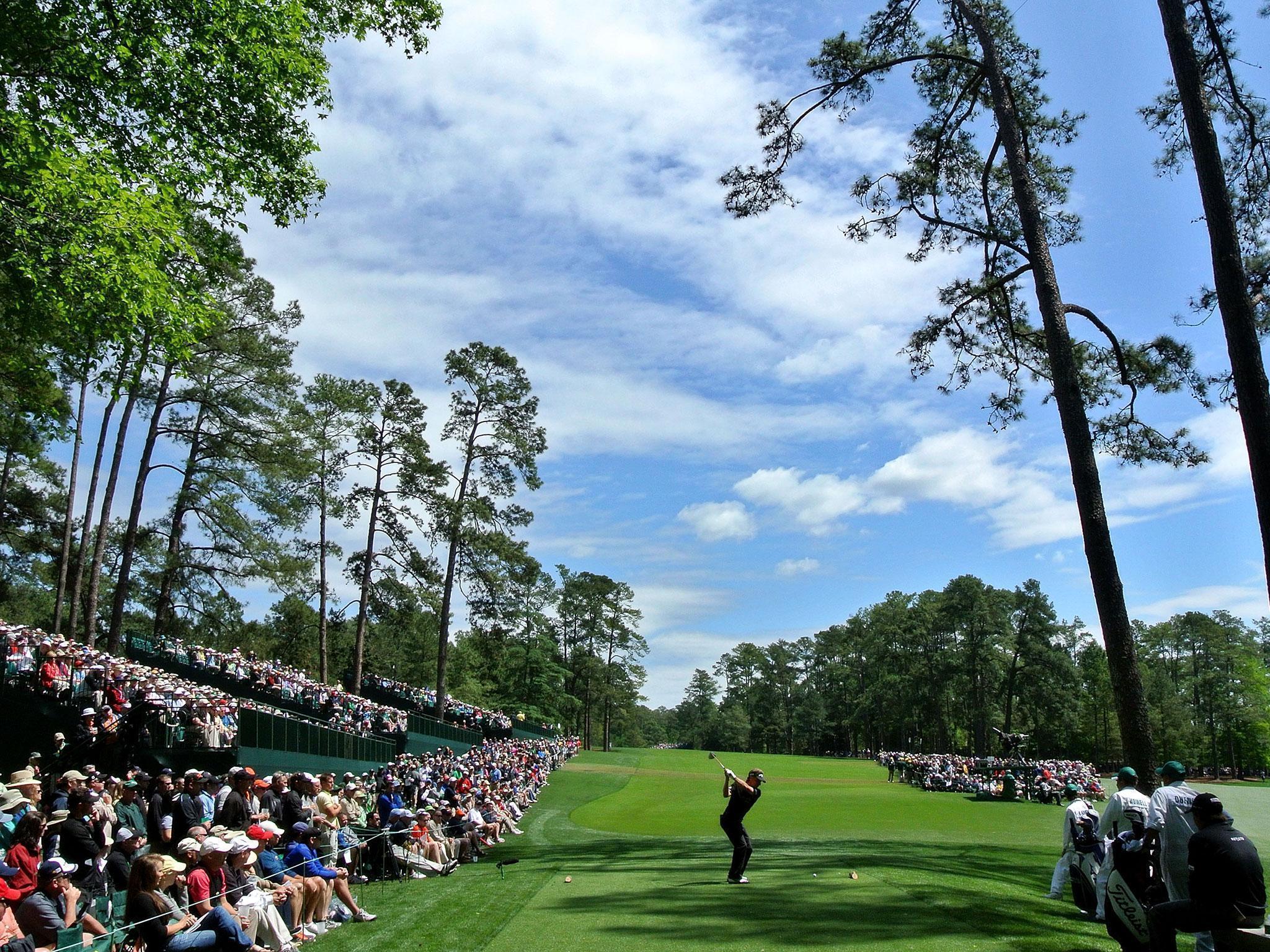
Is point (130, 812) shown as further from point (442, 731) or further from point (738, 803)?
point (442, 731)

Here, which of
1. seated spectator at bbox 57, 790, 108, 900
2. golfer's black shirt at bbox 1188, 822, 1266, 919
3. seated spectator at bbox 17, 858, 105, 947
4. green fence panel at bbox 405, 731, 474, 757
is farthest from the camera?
green fence panel at bbox 405, 731, 474, 757

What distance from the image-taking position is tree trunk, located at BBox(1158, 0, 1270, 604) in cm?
900

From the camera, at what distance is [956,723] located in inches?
3853

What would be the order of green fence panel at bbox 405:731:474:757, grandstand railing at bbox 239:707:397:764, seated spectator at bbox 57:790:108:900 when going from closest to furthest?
seated spectator at bbox 57:790:108:900 → grandstand railing at bbox 239:707:397:764 → green fence panel at bbox 405:731:474:757

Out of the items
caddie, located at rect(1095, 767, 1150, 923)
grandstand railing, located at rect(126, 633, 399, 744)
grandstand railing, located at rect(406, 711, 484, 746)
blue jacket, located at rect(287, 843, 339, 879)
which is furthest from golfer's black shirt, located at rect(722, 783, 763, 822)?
grandstand railing, located at rect(406, 711, 484, 746)

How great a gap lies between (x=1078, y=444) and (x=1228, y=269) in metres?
2.93

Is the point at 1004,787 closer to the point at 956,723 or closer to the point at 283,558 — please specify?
the point at 283,558

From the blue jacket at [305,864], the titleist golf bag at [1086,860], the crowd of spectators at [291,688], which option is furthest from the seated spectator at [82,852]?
the crowd of spectators at [291,688]

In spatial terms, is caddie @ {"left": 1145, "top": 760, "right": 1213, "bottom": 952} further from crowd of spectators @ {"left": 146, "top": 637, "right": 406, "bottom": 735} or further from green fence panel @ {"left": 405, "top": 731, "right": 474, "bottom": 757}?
green fence panel @ {"left": 405, "top": 731, "right": 474, "bottom": 757}

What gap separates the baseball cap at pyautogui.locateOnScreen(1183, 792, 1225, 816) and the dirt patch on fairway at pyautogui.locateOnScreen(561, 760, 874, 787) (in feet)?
135

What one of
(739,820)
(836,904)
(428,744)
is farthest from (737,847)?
(428,744)

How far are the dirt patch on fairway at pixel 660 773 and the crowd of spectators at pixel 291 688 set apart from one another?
69.6 feet

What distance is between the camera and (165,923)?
23.7 ft

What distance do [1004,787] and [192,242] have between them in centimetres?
3433
